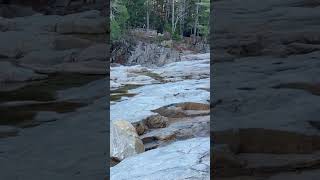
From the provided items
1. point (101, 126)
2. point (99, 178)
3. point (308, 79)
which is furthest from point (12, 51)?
point (308, 79)

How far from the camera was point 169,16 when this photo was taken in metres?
20.2

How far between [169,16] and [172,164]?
54.3 feet

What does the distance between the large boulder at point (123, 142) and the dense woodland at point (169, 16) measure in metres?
12.2

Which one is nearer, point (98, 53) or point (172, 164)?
point (98, 53)

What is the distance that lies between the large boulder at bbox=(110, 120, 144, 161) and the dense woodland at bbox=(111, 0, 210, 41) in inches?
482

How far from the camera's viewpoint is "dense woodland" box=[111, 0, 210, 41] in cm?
1822

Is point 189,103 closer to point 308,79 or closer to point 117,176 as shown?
point 117,176

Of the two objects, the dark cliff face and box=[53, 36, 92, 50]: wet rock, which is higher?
the dark cliff face

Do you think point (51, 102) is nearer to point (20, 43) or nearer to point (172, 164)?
point (20, 43)

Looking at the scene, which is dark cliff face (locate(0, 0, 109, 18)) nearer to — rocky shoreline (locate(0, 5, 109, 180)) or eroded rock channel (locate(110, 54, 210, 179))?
rocky shoreline (locate(0, 5, 109, 180))

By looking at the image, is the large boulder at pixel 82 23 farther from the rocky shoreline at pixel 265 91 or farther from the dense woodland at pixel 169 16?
the dense woodland at pixel 169 16

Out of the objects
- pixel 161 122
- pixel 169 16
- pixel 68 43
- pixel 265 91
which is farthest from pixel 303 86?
pixel 169 16

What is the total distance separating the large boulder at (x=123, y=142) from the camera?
16.9 feet

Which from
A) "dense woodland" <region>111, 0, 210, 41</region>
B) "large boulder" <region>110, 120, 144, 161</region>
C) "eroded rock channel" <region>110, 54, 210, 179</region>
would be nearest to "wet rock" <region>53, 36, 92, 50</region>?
"eroded rock channel" <region>110, 54, 210, 179</region>
